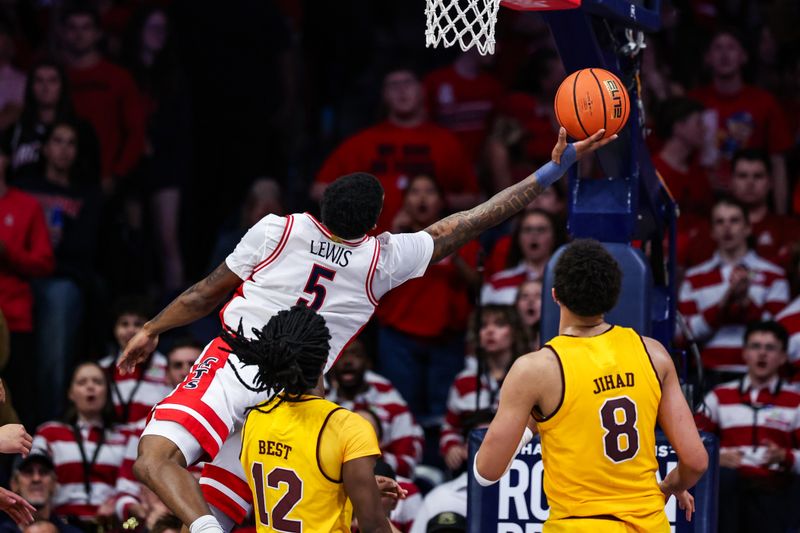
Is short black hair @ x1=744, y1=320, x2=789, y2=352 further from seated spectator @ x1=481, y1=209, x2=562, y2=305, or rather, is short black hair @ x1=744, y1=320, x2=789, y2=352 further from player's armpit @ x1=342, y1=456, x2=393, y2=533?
player's armpit @ x1=342, y1=456, x2=393, y2=533

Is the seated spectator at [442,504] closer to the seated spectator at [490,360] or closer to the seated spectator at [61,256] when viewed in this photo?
the seated spectator at [490,360]

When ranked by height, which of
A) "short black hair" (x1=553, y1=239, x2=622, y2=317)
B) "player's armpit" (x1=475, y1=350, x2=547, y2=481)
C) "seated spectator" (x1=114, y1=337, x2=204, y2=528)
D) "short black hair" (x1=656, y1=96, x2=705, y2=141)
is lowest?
"seated spectator" (x1=114, y1=337, x2=204, y2=528)

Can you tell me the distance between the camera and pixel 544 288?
7078 mm

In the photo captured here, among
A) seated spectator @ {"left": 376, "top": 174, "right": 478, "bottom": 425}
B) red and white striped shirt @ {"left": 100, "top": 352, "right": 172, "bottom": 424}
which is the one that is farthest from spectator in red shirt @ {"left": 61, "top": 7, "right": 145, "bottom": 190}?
seated spectator @ {"left": 376, "top": 174, "right": 478, "bottom": 425}

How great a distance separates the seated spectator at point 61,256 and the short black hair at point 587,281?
516cm

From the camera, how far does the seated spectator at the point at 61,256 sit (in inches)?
386

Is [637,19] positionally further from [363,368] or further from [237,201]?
[237,201]

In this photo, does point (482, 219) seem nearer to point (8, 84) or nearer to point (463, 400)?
point (463, 400)

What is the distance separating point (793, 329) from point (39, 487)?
4.71 m

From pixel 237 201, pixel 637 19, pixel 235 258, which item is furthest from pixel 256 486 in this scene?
pixel 237 201

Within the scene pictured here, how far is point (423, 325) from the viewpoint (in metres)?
9.91

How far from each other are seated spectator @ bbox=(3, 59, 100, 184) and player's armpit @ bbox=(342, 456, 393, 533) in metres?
5.58

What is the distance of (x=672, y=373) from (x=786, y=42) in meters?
6.76

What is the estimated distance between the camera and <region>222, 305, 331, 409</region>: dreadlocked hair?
17.8ft
